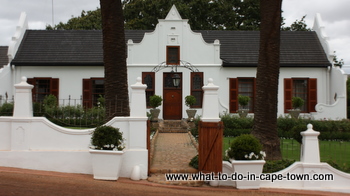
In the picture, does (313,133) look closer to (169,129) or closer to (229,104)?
(169,129)

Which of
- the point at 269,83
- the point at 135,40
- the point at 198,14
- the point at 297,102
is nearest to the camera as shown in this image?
the point at 269,83

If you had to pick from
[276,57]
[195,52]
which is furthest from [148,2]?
[276,57]

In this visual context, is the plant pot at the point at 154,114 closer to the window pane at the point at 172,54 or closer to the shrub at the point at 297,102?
the window pane at the point at 172,54

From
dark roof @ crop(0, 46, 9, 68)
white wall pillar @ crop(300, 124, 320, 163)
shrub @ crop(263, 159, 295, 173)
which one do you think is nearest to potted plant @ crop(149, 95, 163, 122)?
shrub @ crop(263, 159, 295, 173)

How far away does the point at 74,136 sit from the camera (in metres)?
8.78

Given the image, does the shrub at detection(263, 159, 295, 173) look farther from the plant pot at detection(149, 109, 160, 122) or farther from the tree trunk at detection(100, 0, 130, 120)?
the plant pot at detection(149, 109, 160, 122)

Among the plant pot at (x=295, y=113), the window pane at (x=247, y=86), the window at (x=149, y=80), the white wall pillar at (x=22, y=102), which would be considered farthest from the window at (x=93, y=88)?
the white wall pillar at (x=22, y=102)

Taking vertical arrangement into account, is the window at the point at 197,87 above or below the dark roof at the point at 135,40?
below

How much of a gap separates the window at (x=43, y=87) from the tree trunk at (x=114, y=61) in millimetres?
11645

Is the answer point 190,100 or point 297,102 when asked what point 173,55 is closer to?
point 190,100

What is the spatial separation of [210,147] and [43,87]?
1501 cm

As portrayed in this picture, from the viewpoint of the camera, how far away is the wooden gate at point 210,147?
8188 millimetres

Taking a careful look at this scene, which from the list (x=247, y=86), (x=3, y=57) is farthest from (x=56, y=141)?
(x=3, y=57)

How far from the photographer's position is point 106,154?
813 centimetres
